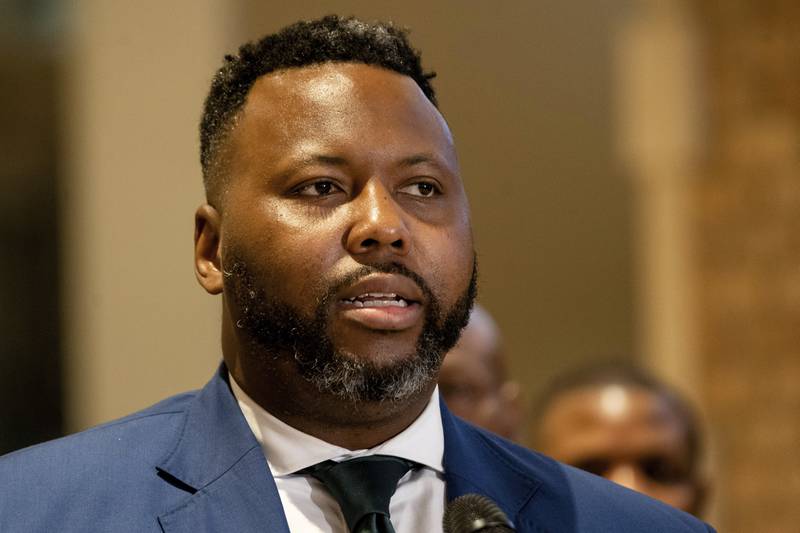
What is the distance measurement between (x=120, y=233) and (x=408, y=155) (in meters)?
5.24

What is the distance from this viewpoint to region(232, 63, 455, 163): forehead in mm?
2234

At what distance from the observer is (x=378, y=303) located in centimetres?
215

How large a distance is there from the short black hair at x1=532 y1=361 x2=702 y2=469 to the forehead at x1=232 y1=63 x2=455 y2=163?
75.4 inches

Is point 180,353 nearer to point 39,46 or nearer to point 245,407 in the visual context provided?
point 39,46

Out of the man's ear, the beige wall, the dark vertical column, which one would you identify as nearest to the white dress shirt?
the man's ear

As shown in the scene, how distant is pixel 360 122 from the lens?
2236mm

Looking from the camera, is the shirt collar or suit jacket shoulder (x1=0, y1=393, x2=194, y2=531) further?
the shirt collar

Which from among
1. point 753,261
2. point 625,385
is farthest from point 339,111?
point 753,261

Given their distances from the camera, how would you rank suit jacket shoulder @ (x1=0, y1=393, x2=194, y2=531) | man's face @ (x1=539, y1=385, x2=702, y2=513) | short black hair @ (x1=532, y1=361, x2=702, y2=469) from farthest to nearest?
short black hair @ (x1=532, y1=361, x2=702, y2=469)
man's face @ (x1=539, y1=385, x2=702, y2=513)
suit jacket shoulder @ (x1=0, y1=393, x2=194, y2=531)

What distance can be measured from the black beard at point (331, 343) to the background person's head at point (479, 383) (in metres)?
2.00

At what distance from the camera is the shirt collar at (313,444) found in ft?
7.34

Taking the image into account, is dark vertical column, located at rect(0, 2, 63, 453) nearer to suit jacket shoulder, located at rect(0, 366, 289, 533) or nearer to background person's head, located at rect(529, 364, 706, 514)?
background person's head, located at rect(529, 364, 706, 514)

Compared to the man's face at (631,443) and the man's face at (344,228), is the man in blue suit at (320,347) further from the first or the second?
the man's face at (631,443)

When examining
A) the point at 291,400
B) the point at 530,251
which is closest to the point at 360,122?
the point at 291,400
